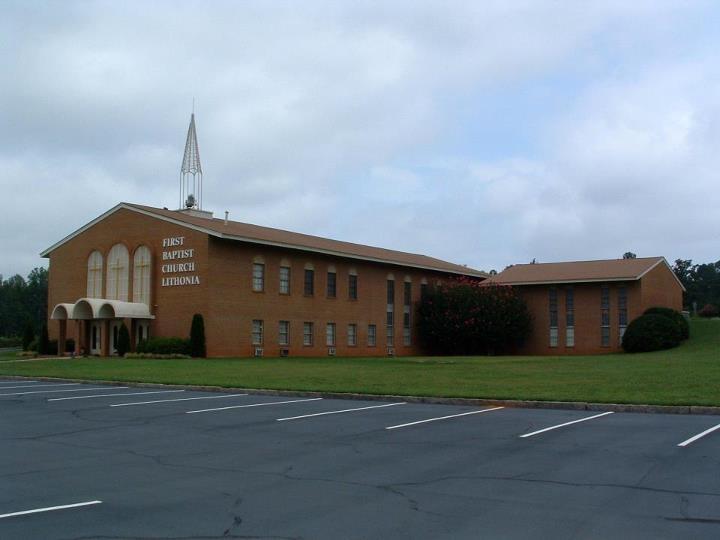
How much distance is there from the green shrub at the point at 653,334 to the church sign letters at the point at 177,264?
2681cm

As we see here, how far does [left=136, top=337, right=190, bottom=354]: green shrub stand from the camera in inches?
1618

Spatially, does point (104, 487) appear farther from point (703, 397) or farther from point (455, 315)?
point (455, 315)

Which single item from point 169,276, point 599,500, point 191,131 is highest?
point 191,131

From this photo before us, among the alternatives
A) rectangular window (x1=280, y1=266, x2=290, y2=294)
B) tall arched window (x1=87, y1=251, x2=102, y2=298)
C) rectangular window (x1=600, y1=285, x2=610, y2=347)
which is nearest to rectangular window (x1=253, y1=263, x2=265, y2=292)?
rectangular window (x1=280, y1=266, x2=290, y2=294)

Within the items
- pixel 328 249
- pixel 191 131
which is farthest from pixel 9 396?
pixel 191 131

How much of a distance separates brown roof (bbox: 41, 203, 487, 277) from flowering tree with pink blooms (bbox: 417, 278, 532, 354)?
2986 mm

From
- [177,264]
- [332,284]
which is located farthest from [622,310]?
[177,264]

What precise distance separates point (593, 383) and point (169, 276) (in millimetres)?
27059

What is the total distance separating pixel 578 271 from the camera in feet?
188

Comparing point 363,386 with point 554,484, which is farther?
point 363,386

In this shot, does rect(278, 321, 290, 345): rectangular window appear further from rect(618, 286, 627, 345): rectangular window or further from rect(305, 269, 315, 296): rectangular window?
rect(618, 286, 627, 345): rectangular window

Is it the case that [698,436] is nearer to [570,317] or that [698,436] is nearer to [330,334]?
[330,334]

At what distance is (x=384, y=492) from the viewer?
8648mm

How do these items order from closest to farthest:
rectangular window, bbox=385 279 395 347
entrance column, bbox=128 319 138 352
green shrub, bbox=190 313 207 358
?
1. green shrub, bbox=190 313 207 358
2. entrance column, bbox=128 319 138 352
3. rectangular window, bbox=385 279 395 347
